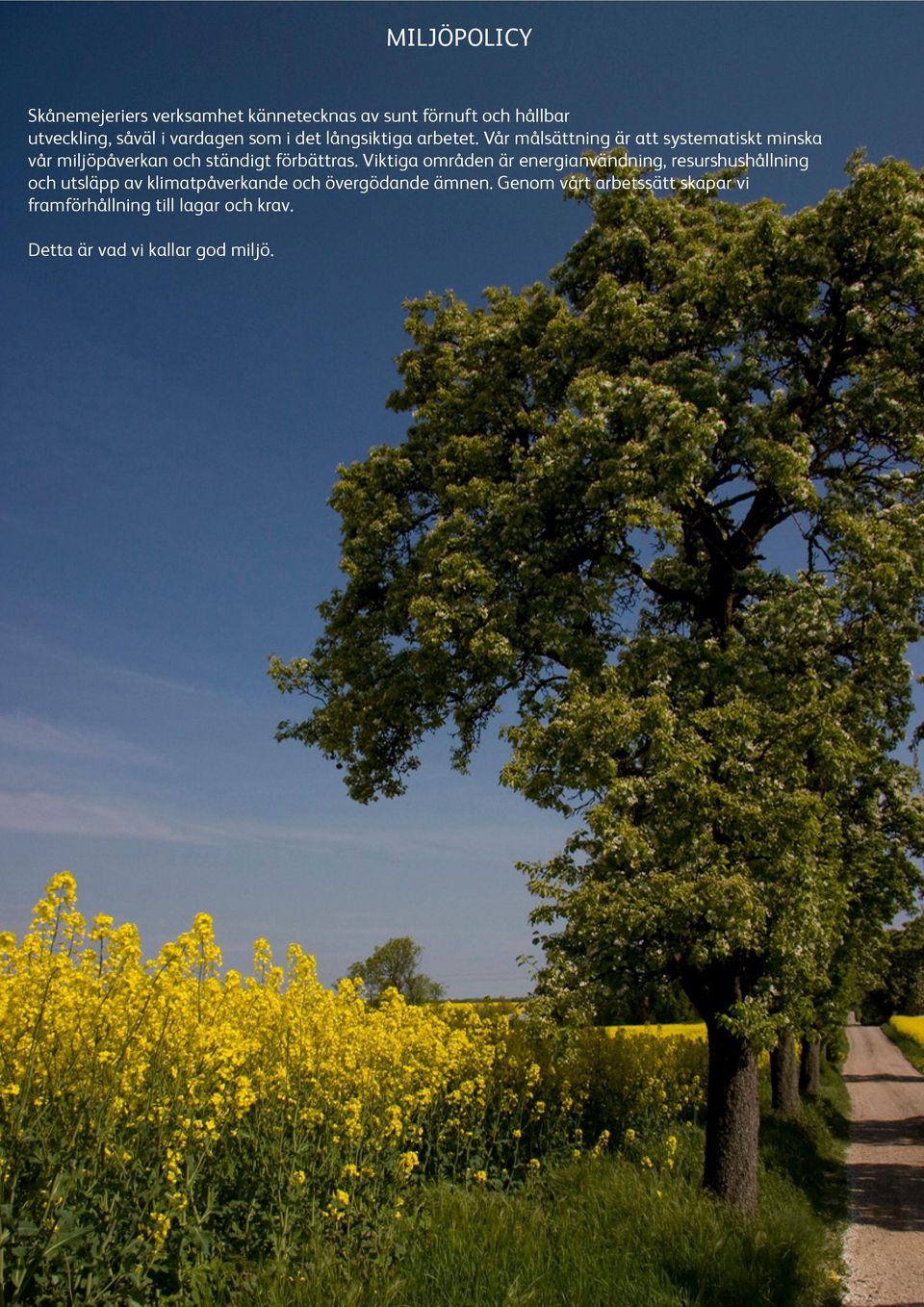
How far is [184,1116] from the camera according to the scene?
6.29m

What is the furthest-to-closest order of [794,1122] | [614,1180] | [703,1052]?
[703,1052]
[794,1122]
[614,1180]

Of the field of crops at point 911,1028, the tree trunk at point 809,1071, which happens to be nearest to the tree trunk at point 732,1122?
the tree trunk at point 809,1071

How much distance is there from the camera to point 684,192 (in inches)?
583

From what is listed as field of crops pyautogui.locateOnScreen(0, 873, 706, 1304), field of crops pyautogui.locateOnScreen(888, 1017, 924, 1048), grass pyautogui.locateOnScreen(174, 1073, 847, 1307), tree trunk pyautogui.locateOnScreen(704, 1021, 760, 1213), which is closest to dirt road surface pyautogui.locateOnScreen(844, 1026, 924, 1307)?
grass pyautogui.locateOnScreen(174, 1073, 847, 1307)

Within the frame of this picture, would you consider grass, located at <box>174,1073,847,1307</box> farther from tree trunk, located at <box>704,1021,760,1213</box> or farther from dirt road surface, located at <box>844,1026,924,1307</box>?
tree trunk, located at <box>704,1021,760,1213</box>

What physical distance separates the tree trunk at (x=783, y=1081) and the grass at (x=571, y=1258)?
10977mm

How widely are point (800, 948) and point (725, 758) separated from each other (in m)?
2.34

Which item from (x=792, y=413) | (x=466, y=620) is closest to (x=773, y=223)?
(x=792, y=413)

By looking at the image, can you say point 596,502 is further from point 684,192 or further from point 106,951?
point 106,951

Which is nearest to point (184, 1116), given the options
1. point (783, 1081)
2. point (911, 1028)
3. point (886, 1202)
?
point (886, 1202)

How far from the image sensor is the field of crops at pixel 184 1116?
5195mm

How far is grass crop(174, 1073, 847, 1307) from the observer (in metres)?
5.94

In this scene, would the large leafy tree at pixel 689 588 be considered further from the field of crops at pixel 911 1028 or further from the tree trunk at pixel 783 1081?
the field of crops at pixel 911 1028

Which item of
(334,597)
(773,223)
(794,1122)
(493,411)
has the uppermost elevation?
(773,223)
